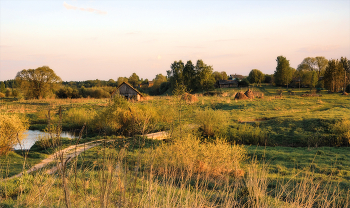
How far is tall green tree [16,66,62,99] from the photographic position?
4238cm

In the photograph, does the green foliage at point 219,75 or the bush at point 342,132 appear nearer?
the bush at point 342,132

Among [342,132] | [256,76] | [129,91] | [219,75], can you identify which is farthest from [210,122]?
[219,75]

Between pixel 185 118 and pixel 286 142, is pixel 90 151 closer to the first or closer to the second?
pixel 185 118

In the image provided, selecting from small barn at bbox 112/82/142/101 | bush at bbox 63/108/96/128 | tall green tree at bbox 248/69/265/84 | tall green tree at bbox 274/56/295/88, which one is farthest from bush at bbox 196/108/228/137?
tall green tree at bbox 248/69/265/84

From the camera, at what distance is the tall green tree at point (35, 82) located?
4238 cm

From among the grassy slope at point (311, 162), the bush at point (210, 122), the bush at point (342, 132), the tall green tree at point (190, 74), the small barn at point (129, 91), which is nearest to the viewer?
the grassy slope at point (311, 162)

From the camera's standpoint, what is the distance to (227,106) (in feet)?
92.7

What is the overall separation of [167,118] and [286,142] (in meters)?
8.44

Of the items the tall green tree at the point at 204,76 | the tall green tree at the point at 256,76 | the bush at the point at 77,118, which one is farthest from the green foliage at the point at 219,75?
the bush at the point at 77,118

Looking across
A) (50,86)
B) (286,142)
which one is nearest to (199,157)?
(286,142)

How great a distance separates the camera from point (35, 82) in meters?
42.9

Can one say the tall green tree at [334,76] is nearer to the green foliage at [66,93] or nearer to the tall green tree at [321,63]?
the tall green tree at [321,63]

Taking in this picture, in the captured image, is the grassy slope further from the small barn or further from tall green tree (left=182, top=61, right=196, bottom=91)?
tall green tree (left=182, top=61, right=196, bottom=91)

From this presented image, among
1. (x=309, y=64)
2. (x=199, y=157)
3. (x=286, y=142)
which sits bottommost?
(x=286, y=142)
